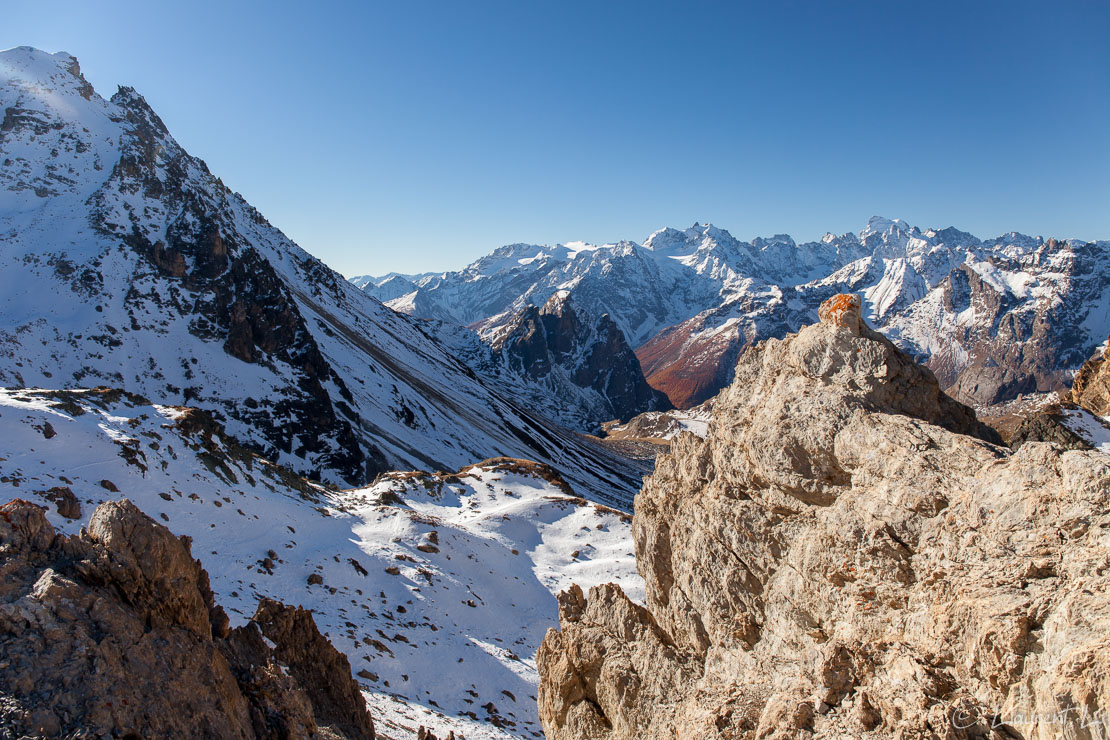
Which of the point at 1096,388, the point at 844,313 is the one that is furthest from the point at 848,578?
the point at 1096,388

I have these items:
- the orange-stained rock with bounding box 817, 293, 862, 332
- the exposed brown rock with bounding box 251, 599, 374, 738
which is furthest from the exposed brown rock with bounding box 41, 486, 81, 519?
the orange-stained rock with bounding box 817, 293, 862, 332

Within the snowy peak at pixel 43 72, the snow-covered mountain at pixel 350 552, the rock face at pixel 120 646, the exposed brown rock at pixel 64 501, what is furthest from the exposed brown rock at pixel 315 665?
the snowy peak at pixel 43 72

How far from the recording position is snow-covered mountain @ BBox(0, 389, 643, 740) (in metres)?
25.6

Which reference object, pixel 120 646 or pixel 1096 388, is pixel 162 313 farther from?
pixel 1096 388

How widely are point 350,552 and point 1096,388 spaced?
2489 inches

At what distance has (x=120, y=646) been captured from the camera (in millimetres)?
10047

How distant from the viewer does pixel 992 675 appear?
Answer: 791cm

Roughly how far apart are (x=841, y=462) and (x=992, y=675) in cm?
510

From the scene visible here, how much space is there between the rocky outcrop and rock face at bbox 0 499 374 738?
5756cm

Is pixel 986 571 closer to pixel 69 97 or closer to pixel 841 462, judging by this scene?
pixel 841 462

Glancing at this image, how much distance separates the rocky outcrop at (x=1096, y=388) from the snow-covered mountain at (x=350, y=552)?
4120 cm

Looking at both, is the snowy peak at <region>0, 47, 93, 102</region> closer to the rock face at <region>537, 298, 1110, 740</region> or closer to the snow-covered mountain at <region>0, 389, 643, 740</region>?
the snow-covered mountain at <region>0, 389, 643, 740</region>

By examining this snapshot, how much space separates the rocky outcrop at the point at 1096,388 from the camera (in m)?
46.2

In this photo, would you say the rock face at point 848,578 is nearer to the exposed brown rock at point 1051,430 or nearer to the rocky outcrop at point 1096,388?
the exposed brown rock at point 1051,430
